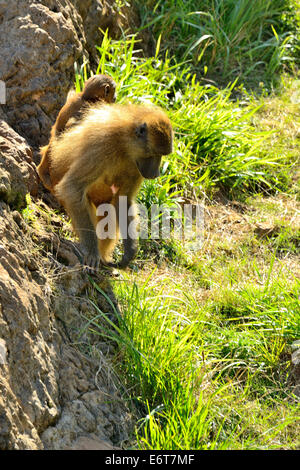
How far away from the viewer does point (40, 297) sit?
153 inches

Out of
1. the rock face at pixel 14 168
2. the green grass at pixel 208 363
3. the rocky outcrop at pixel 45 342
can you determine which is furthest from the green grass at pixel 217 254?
the rock face at pixel 14 168

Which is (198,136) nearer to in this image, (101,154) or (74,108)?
(74,108)

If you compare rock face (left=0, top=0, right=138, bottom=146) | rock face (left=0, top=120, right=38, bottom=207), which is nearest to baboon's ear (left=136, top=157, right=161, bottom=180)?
rock face (left=0, top=120, right=38, bottom=207)

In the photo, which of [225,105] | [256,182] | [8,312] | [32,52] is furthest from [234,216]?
[8,312]

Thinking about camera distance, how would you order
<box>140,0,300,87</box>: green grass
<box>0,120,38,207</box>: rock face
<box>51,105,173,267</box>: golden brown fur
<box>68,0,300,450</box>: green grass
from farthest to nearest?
<box>140,0,300,87</box>: green grass, <box>51,105,173,267</box>: golden brown fur, <box>0,120,38,207</box>: rock face, <box>68,0,300,450</box>: green grass

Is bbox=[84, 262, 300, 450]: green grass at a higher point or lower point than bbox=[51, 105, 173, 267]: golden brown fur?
lower

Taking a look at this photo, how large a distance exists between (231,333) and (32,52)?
8.05ft

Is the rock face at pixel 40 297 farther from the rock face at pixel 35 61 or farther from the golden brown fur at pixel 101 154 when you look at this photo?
the golden brown fur at pixel 101 154

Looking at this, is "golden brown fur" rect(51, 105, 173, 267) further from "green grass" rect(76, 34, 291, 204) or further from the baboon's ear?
"green grass" rect(76, 34, 291, 204)

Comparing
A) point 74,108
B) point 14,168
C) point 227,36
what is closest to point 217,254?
point 74,108

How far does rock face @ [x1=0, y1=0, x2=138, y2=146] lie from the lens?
5.26 metres

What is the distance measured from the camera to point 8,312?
3.53 metres

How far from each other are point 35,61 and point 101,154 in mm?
1219

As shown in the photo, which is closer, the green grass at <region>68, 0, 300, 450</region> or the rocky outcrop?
the rocky outcrop
